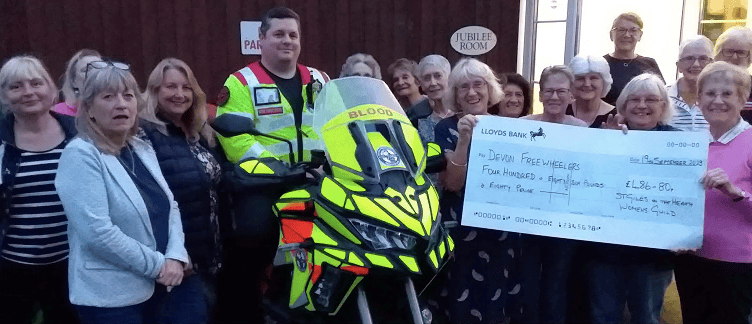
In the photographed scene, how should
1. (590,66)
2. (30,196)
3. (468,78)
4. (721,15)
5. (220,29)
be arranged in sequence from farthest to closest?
1. (721,15)
2. (220,29)
3. (590,66)
4. (468,78)
5. (30,196)

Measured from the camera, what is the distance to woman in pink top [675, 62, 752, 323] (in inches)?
101

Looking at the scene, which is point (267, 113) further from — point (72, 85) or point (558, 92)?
point (558, 92)

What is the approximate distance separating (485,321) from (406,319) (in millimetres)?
858

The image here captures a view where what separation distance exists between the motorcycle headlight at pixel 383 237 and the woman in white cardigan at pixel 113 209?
0.88m

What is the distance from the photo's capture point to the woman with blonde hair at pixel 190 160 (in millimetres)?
2523

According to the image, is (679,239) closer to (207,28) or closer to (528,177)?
(528,177)

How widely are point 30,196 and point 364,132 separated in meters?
1.47

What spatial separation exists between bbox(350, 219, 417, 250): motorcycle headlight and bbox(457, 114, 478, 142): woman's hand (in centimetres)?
97

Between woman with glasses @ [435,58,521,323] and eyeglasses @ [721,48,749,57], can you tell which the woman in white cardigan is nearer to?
woman with glasses @ [435,58,521,323]

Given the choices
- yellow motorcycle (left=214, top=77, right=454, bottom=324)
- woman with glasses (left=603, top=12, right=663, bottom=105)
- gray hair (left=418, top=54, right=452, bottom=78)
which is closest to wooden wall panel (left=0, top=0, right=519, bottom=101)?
woman with glasses (left=603, top=12, right=663, bottom=105)

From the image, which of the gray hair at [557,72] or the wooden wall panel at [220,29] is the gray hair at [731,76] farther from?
the wooden wall panel at [220,29]

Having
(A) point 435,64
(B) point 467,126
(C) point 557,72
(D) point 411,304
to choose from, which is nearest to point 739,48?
(C) point 557,72

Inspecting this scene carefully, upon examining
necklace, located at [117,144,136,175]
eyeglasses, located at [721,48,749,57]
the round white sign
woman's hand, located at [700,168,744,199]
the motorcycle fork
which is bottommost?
the motorcycle fork

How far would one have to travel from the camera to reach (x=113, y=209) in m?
2.11
